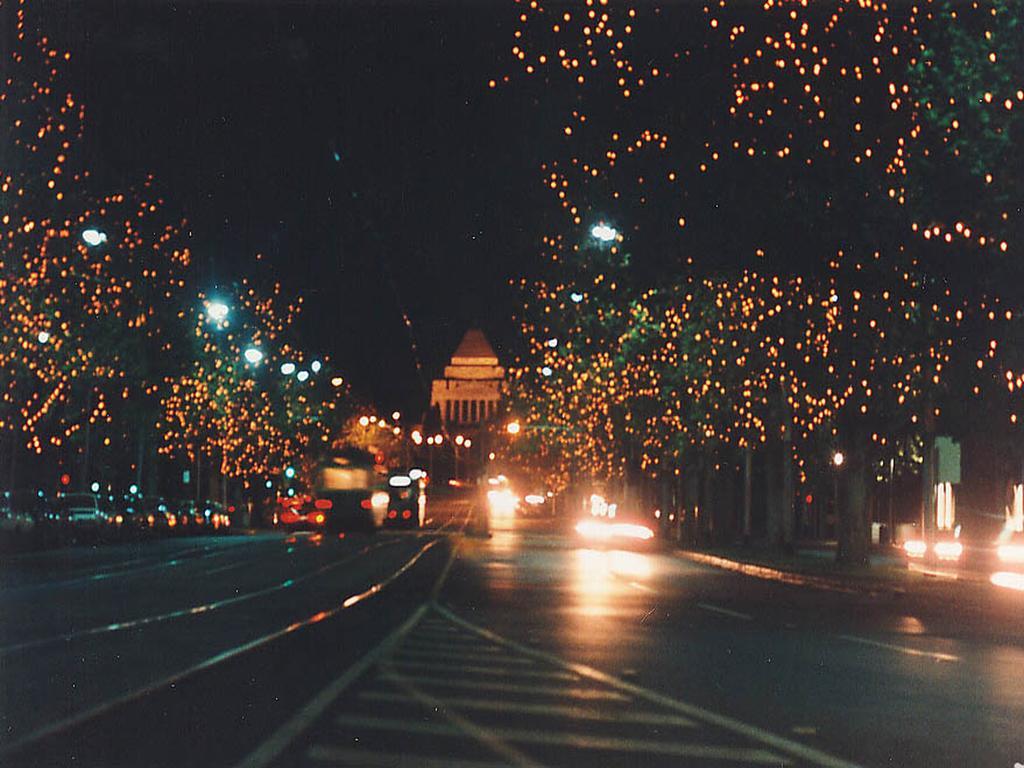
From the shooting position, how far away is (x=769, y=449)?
178 ft

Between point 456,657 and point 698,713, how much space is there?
16.0ft

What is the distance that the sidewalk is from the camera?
119 feet

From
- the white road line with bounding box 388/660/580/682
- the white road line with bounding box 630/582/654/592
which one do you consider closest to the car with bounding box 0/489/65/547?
the white road line with bounding box 630/582/654/592

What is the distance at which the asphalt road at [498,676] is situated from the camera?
11.1 meters

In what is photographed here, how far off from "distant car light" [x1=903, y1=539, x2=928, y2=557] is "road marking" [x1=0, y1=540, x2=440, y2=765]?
39.0 metres

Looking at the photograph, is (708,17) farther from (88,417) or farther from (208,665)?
(88,417)

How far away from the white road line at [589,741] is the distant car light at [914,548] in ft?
154

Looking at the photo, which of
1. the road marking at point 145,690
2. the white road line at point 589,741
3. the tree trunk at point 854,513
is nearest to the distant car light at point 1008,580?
the tree trunk at point 854,513

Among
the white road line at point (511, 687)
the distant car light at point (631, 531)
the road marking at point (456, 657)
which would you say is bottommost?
the white road line at point (511, 687)

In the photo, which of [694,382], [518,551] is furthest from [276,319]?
[694,382]

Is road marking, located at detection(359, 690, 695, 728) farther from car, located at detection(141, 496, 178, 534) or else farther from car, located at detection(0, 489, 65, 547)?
car, located at detection(141, 496, 178, 534)

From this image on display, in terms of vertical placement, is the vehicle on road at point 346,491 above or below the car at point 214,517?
above

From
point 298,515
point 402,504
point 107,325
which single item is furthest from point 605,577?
point 402,504

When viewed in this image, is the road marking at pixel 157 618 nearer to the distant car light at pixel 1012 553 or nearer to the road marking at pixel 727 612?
the road marking at pixel 727 612
